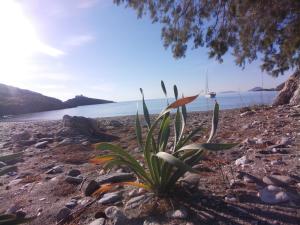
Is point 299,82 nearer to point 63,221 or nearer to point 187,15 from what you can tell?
point 187,15

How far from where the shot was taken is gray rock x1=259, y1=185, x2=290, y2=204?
204cm

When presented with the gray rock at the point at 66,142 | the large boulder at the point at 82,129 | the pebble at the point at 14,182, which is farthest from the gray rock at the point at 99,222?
the large boulder at the point at 82,129

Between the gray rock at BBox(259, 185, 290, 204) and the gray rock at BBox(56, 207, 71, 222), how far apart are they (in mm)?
1500

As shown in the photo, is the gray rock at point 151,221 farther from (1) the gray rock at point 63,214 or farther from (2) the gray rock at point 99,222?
(1) the gray rock at point 63,214

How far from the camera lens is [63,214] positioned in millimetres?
2320

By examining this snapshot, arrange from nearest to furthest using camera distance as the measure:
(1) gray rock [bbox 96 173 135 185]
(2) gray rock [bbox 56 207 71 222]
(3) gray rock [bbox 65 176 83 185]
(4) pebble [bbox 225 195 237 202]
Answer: (4) pebble [bbox 225 195 237 202]
(2) gray rock [bbox 56 207 71 222]
(1) gray rock [bbox 96 173 135 185]
(3) gray rock [bbox 65 176 83 185]

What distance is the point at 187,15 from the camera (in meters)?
7.19

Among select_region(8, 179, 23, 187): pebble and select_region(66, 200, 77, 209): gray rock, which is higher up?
select_region(66, 200, 77, 209): gray rock

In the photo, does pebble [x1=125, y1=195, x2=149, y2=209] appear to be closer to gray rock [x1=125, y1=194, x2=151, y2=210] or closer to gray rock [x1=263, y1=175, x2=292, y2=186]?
gray rock [x1=125, y1=194, x2=151, y2=210]

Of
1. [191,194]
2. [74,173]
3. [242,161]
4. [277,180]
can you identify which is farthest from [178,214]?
[74,173]

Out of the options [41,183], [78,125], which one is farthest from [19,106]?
[41,183]

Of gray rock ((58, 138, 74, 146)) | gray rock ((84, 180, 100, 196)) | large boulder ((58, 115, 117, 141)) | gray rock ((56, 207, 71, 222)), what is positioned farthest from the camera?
large boulder ((58, 115, 117, 141))

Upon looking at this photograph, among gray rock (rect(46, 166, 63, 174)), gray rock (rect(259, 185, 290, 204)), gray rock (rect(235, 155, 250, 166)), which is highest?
gray rock (rect(235, 155, 250, 166))

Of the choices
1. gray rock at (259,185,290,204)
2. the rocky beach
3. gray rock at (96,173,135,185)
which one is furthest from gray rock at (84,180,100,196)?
gray rock at (259,185,290,204)
